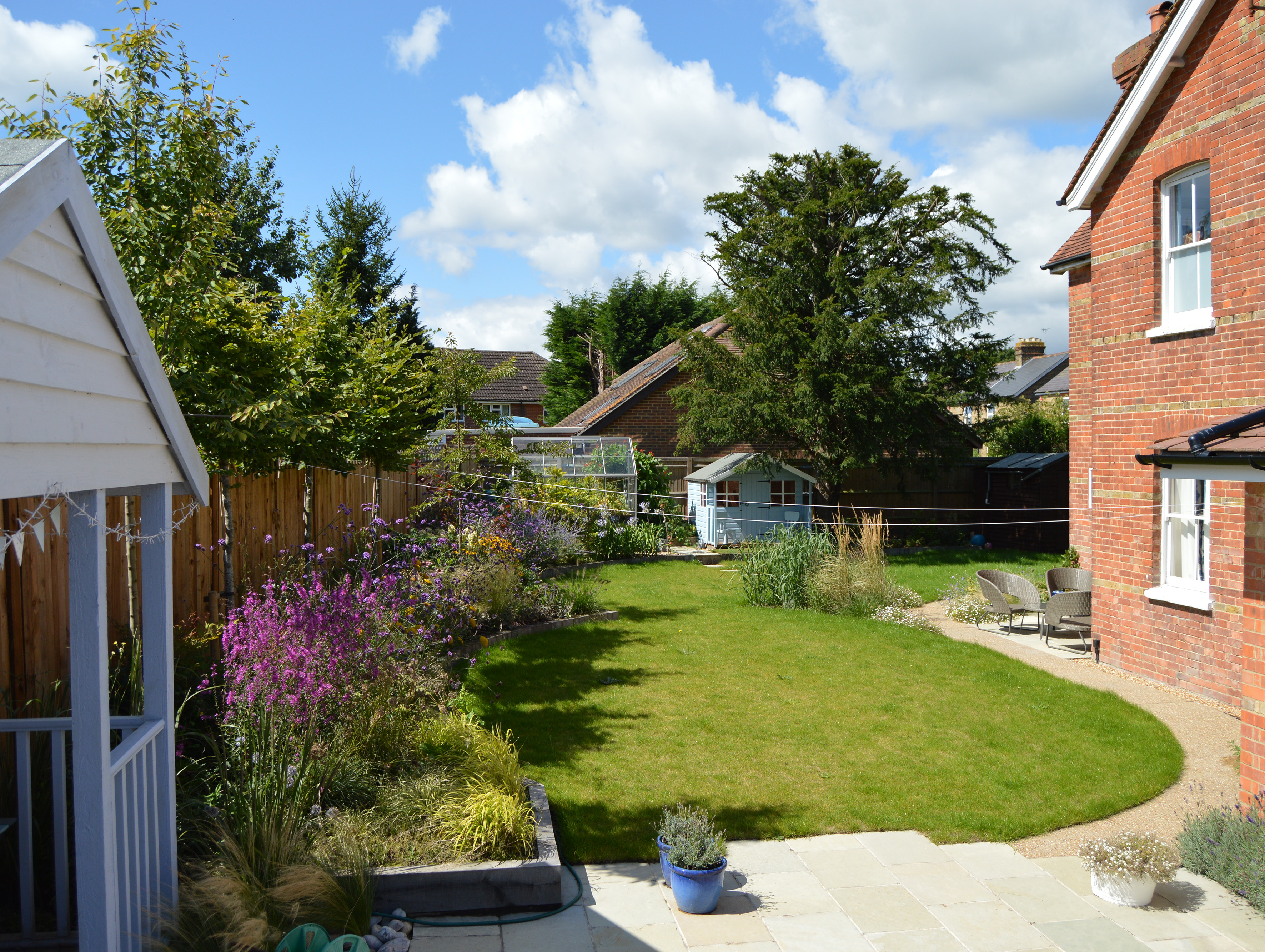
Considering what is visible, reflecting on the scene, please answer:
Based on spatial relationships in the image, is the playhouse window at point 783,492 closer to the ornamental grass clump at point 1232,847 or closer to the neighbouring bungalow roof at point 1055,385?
the ornamental grass clump at point 1232,847

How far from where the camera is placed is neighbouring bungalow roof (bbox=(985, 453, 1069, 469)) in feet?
70.9

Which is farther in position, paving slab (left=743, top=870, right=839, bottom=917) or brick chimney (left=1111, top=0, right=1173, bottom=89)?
brick chimney (left=1111, top=0, right=1173, bottom=89)

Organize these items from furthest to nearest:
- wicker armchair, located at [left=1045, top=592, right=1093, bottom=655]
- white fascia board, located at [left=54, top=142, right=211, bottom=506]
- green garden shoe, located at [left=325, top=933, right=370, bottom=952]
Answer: wicker armchair, located at [left=1045, top=592, right=1093, bottom=655]
green garden shoe, located at [left=325, top=933, right=370, bottom=952]
white fascia board, located at [left=54, top=142, right=211, bottom=506]

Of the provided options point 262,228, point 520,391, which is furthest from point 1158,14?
point 520,391

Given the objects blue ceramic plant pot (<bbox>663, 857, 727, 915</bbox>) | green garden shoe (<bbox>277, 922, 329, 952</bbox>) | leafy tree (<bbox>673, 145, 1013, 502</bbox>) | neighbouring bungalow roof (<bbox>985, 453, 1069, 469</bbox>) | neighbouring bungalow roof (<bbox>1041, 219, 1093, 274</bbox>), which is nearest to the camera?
green garden shoe (<bbox>277, 922, 329, 952</bbox>)

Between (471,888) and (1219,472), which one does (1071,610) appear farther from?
(471,888)

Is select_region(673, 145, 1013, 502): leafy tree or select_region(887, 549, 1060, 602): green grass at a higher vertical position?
select_region(673, 145, 1013, 502): leafy tree

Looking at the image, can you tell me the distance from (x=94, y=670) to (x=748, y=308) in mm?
18005

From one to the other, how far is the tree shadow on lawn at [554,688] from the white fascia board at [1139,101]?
25.4 feet

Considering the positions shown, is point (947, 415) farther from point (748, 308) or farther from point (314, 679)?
point (314, 679)

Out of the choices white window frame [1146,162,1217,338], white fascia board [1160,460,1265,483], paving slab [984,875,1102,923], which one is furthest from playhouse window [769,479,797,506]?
paving slab [984,875,1102,923]

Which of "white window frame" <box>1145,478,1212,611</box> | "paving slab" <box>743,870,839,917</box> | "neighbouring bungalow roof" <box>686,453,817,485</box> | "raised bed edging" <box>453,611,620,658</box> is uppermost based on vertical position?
"neighbouring bungalow roof" <box>686,453,817,485</box>

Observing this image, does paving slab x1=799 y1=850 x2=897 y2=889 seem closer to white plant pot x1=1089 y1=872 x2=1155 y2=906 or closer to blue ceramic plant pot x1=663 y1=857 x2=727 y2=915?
blue ceramic plant pot x1=663 y1=857 x2=727 y2=915

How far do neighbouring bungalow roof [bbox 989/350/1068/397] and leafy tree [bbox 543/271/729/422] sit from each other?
14.2 m
